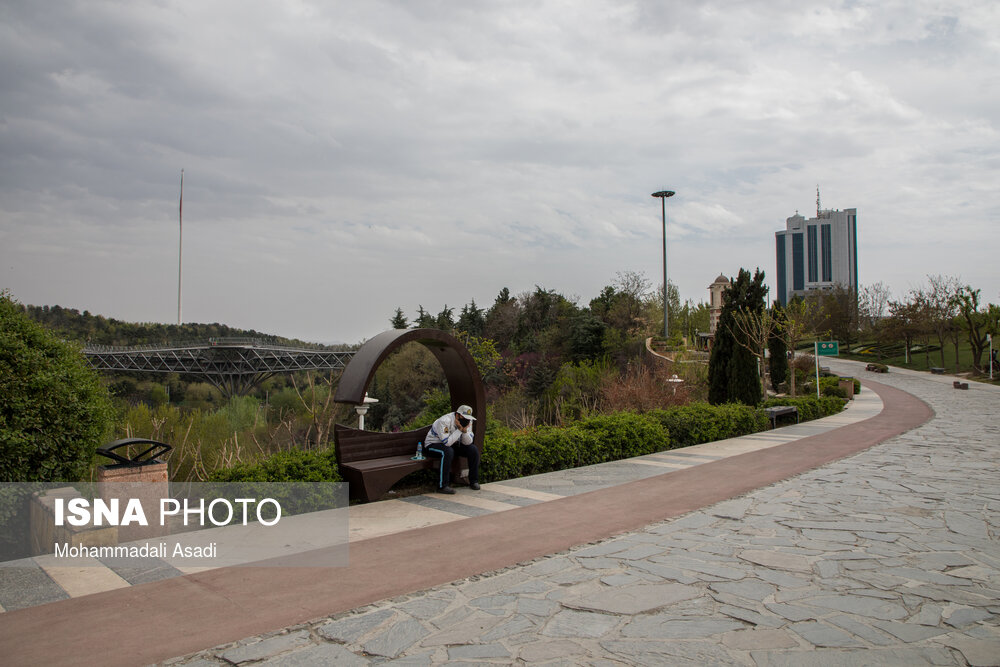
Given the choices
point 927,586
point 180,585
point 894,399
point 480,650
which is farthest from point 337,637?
point 894,399

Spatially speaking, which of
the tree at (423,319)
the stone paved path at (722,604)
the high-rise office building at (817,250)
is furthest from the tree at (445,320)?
the high-rise office building at (817,250)

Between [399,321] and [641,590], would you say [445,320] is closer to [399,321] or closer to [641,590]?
[399,321]

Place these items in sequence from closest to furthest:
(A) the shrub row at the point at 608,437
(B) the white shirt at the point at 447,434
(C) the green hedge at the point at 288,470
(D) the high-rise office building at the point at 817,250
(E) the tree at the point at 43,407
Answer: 1. (E) the tree at the point at 43,407
2. (C) the green hedge at the point at 288,470
3. (B) the white shirt at the point at 447,434
4. (A) the shrub row at the point at 608,437
5. (D) the high-rise office building at the point at 817,250

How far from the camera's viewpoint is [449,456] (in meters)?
7.37

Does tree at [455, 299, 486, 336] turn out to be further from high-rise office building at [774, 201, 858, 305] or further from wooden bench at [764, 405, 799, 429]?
high-rise office building at [774, 201, 858, 305]

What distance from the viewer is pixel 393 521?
604cm

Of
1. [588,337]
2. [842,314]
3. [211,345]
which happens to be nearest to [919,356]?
[842,314]

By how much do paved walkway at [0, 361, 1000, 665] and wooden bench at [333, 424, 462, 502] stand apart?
1.22 ft

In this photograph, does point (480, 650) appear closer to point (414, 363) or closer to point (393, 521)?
point (393, 521)

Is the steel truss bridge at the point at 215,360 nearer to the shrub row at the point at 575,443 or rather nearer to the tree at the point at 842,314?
the shrub row at the point at 575,443

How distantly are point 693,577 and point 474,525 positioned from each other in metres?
2.22

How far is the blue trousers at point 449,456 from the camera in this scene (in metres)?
7.32

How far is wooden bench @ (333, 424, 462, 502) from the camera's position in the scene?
671 centimetres

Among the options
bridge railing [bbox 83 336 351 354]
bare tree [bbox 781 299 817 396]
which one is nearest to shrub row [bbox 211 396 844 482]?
bare tree [bbox 781 299 817 396]
